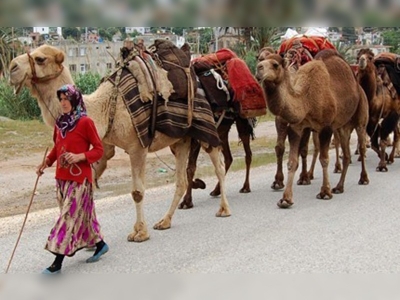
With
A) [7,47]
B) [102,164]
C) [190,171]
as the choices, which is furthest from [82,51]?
[102,164]

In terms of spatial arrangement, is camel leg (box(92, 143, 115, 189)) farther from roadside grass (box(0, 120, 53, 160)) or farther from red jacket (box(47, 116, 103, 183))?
roadside grass (box(0, 120, 53, 160))

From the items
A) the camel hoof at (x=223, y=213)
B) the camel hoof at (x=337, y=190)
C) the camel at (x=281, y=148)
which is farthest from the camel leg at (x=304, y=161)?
the camel hoof at (x=223, y=213)

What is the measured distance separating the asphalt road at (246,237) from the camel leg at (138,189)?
0.12 metres

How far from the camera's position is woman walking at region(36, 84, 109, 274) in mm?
5754

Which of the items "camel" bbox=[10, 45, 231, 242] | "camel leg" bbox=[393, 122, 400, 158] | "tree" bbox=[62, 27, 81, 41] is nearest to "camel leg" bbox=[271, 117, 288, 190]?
"camel" bbox=[10, 45, 231, 242]

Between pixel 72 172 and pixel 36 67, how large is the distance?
1303 millimetres

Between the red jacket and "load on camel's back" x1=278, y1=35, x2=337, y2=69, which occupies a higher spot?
"load on camel's back" x1=278, y1=35, x2=337, y2=69

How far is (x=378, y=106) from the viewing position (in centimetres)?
1201

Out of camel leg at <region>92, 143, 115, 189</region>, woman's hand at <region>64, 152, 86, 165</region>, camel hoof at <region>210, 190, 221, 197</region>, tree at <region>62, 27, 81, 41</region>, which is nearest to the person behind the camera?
woman's hand at <region>64, 152, 86, 165</region>

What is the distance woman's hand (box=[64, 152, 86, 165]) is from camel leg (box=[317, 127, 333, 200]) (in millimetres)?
4566

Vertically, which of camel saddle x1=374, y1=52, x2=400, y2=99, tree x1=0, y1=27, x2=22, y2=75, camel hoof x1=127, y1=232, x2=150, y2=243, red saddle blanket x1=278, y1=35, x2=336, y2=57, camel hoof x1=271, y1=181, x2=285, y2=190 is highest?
red saddle blanket x1=278, y1=35, x2=336, y2=57

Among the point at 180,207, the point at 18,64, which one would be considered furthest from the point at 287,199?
the point at 18,64

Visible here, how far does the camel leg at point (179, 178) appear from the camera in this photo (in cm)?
771

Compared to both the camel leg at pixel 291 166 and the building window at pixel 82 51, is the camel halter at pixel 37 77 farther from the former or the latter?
the building window at pixel 82 51
